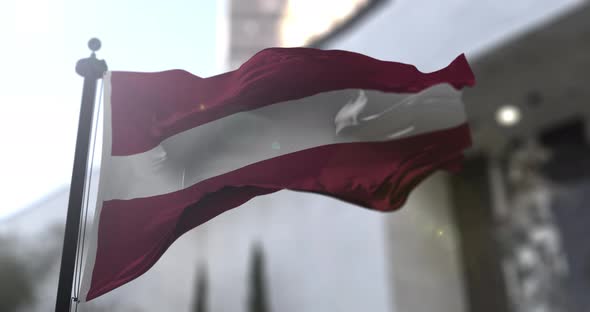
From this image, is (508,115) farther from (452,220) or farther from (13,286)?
(13,286)

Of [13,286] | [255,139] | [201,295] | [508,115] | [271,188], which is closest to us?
[271,188]

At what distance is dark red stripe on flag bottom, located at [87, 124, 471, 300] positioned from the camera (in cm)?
312

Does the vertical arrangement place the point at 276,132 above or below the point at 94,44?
below

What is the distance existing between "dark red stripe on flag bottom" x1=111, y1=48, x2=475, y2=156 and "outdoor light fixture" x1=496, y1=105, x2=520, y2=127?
6.69 metres

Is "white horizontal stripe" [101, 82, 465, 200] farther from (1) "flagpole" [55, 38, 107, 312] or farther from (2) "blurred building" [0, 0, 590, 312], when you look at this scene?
(2) "blurred building" [0, 0, 590, 312]

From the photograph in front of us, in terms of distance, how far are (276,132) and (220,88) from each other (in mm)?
419

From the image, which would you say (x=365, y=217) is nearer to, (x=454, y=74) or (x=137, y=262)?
(x=454, y=74)

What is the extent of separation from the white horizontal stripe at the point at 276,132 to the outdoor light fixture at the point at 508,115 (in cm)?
634

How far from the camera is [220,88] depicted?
3586 mm

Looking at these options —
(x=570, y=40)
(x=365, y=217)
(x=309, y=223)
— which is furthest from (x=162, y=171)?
(x=309, y=223)

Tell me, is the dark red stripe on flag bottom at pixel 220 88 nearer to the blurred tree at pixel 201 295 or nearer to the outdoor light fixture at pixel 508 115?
the outdoor light fixture at pixel 508 115

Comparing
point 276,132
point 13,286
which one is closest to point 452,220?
point 13,286

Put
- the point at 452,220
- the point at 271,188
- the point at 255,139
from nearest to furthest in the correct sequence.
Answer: the point at 271,188 → the point at 255,139 → the point at 452,220

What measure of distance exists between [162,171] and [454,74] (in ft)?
5.88
